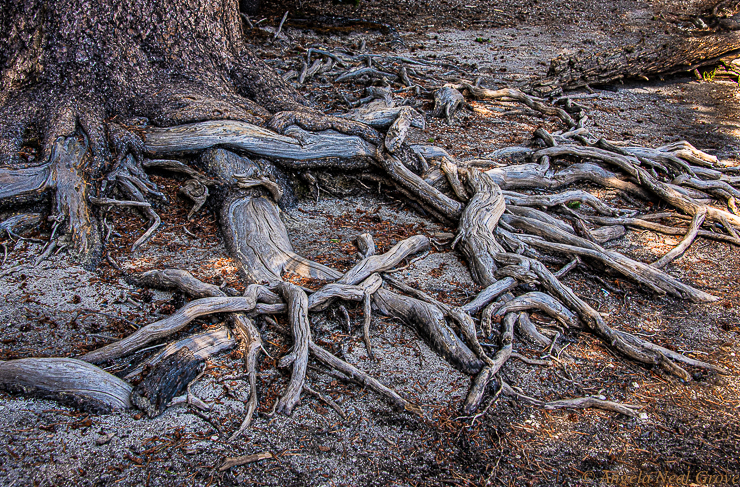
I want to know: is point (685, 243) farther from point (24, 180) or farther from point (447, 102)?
point (24, 180)

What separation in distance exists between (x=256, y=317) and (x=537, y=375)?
2039 millimetres

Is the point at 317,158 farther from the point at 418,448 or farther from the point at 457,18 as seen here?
the point at 457,18

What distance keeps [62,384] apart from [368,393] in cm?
180

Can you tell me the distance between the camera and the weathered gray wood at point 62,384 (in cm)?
282

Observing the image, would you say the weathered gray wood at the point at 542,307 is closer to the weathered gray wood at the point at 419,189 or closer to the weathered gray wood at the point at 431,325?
the weathered gray wood at the point at 431,325

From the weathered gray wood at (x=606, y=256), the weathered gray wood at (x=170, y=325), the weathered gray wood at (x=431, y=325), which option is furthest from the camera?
the weathered gray wood at (x=606, y=256)

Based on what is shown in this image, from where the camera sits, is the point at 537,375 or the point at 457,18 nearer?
the point at 537,375

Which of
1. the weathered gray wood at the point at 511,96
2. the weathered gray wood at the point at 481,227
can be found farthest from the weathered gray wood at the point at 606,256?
the weathered gray wood at the point at 511,96

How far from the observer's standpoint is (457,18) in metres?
12.4

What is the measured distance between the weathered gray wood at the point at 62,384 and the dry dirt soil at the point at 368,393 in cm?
7

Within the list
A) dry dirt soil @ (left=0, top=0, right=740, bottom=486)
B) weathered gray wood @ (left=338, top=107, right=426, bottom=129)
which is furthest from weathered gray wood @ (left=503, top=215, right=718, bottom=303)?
weathered gray wood @ (left=338, top=107, right=426, bottom=129)

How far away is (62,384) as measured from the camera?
2.84 m

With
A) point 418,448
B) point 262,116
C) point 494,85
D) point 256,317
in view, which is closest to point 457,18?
point 494,85

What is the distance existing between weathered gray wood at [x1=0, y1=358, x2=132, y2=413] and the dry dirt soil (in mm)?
66
